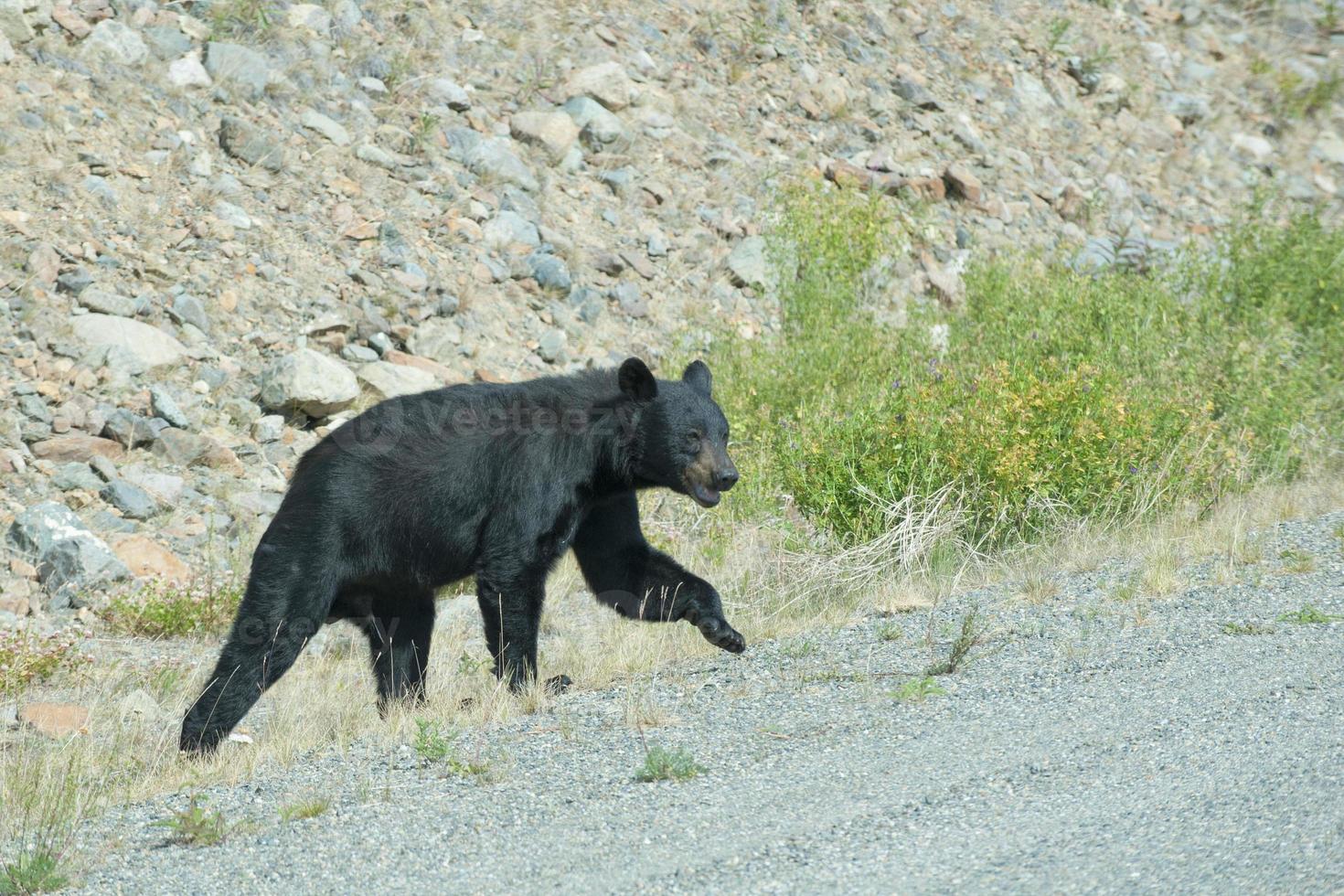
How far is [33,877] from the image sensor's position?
3803mm

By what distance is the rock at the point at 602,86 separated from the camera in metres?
14.0

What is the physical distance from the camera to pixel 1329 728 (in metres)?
4.46

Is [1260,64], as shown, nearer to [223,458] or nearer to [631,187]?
[631,187]

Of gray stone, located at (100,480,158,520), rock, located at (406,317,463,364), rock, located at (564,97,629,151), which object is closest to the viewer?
gray stone, located at (100,480,158,520)

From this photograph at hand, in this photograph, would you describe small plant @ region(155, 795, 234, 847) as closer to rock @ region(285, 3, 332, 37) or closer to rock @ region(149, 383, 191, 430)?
rock @ region(149, 383, 191, 430)

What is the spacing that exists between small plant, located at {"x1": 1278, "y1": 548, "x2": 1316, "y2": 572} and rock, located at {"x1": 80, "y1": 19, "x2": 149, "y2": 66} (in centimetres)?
970

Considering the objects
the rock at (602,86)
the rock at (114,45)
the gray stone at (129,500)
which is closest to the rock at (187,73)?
the rock at (114,45)

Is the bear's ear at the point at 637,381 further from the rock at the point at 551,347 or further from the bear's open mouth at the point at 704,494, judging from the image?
the rock at the point at 551,347

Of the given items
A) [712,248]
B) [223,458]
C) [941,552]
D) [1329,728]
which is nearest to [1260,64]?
[712,248]

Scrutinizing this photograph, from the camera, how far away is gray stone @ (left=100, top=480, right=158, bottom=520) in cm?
888

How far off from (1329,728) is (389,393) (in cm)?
736

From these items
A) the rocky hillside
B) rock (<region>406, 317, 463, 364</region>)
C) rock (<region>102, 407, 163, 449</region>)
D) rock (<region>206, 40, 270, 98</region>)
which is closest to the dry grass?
the rocky hillside

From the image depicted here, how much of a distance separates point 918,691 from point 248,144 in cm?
862

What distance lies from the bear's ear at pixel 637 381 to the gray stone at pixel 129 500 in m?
4.09
